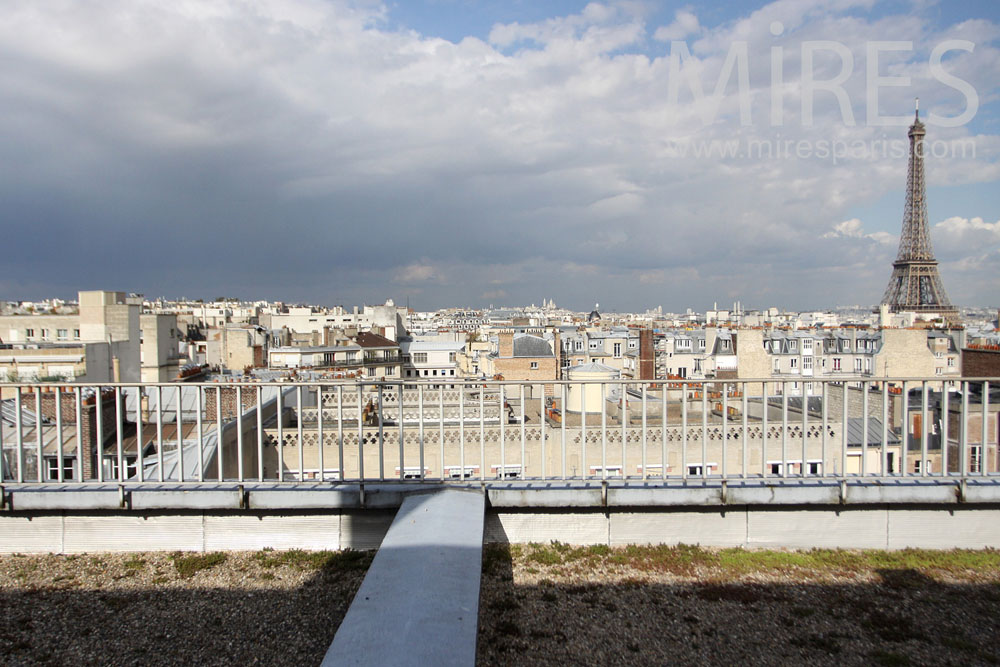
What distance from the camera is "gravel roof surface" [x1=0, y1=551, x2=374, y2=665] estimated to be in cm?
396

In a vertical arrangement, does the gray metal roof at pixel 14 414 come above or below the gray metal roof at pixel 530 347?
above

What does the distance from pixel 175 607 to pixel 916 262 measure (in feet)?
349

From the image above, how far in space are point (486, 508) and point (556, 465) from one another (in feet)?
28.9

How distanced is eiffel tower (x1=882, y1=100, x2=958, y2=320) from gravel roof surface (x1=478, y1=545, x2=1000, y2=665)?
9885cm

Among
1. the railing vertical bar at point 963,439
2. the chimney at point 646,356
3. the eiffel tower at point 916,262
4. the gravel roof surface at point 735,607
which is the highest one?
the eiffel tower at point 916,262

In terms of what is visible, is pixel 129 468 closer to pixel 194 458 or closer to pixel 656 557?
pixel 194 458

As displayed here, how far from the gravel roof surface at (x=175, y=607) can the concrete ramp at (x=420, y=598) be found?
652 millimetres

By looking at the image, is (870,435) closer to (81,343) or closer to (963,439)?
(963,439)

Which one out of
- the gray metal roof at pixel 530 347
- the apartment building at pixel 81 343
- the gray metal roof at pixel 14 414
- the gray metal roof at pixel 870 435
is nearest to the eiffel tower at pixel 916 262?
the gray metal roof at pixel 530 347

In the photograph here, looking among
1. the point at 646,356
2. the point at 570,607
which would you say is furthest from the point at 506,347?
the point at 570,607

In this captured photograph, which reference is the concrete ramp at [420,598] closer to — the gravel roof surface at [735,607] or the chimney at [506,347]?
the gravel roof surface at [735,607]

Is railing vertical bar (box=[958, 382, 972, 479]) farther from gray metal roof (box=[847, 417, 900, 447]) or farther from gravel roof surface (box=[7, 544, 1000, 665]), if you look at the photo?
gray metal roof (box=[847, 417, 900, 447])

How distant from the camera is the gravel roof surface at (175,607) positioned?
396 centimetres

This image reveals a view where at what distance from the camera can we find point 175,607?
452cm
